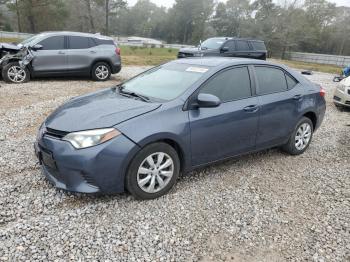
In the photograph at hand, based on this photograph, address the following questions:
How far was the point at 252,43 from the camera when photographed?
15039 millimetres

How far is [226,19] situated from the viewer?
2223 inches

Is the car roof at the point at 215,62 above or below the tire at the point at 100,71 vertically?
above

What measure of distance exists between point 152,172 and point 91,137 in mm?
751

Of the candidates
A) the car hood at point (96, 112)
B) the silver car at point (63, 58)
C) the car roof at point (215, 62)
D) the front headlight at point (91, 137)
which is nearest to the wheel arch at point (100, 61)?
the silver car at point (63, 58)

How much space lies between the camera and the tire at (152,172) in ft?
10.9

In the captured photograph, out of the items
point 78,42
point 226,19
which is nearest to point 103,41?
point 78,42

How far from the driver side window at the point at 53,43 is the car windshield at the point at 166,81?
615cm

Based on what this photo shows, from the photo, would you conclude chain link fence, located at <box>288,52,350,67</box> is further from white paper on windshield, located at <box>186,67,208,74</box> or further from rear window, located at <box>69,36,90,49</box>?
white paper on windshield, located at <box>186,67,208,74</box>

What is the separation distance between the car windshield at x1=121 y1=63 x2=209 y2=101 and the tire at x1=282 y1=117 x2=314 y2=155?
75.5 inches

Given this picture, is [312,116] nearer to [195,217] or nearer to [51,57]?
[195,217]

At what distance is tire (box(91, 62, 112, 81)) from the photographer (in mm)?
10492

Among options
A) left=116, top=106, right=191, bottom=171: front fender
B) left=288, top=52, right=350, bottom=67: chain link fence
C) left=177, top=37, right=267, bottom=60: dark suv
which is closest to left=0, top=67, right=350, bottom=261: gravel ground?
left=116, top=106, right=191, bottom=171: front fender

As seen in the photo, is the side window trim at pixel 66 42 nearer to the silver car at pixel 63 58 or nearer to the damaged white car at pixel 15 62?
the silver car at pixel 63 58

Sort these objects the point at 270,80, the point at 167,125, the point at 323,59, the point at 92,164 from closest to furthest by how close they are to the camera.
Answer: the point at 92,164, the point at 167,125, the point at 270,80, the point at 323,59
